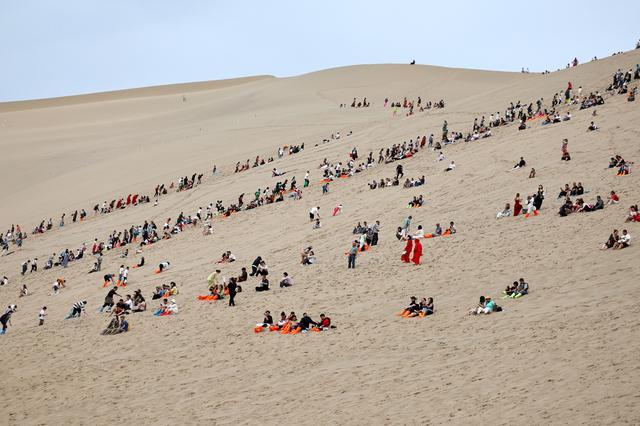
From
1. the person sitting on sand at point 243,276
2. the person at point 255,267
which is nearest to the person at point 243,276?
the person sitting on sand at point 243,276

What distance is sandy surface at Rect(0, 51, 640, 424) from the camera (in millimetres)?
13938

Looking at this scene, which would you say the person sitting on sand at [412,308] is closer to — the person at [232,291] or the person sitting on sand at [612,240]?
the person sitting on sand at [612,240]

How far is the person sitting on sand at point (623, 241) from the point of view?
19.8 metres

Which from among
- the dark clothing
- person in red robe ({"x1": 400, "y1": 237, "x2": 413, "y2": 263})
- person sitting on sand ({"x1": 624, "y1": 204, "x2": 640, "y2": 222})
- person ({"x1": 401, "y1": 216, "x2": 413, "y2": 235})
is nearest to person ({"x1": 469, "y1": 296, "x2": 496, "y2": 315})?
person in red robe ({"x1": 400, "y1": 237, "x2": 413, "y2": 263})

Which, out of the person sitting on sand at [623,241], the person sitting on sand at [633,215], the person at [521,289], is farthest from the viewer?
the person sitting on sand at [633,215]

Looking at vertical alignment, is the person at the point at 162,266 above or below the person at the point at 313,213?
below

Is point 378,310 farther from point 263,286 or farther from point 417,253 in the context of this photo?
point 263,286

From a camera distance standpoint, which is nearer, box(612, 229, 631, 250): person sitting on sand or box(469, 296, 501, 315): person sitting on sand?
box(469, 296, 501, 315): person sitting on sand

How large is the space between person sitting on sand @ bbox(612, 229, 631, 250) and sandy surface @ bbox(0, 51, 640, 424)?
0.95ft

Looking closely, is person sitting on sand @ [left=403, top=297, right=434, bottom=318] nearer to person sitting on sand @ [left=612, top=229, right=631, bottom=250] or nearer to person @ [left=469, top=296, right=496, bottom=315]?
person @ [left=469, top=296, right=496, bottom=315]

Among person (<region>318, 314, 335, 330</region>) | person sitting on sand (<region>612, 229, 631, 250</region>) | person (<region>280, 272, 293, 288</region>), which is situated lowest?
person (<region>318, 314, 335, 330</region>)

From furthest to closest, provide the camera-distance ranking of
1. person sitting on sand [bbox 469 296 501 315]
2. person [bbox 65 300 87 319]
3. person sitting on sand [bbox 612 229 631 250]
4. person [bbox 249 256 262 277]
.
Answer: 1. person [bbox 249 256 262 277]
2. person [bbox 65 300 87 319]
3. person sitting on sand [bbox 612 229 631 250]
4. person sitting on sand [bbox 469 296 501 315]

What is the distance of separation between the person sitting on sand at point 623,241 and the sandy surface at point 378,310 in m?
0.29

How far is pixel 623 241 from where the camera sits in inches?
780
